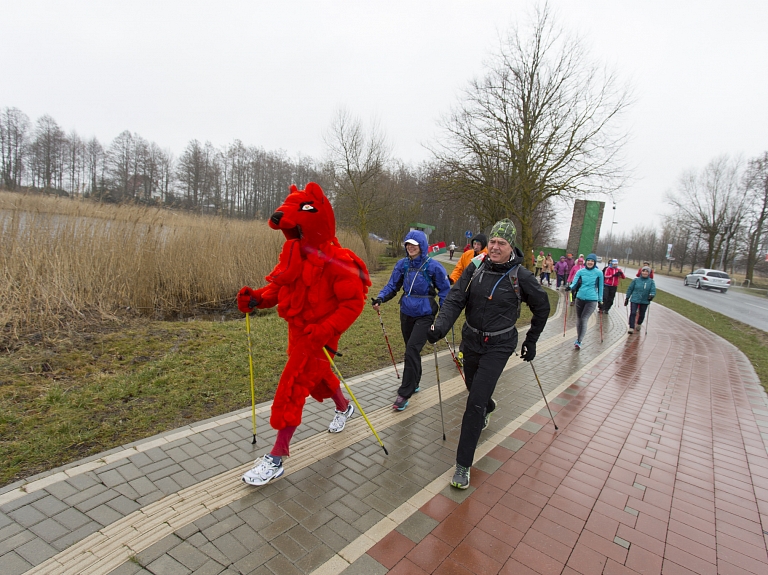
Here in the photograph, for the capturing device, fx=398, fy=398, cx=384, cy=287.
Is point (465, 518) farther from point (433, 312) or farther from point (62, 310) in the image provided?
point (62, 310)

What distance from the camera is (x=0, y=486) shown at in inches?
108

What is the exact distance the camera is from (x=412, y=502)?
2.96 m

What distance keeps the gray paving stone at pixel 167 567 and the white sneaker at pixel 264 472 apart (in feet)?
2.41

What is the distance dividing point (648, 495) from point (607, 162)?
17.5 metres

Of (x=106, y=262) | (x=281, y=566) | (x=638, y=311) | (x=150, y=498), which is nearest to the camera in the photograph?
(x=281, y=566)

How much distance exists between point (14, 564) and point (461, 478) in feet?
9.26

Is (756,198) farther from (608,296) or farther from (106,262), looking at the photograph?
(106,262)

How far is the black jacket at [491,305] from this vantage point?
3375 millimetres

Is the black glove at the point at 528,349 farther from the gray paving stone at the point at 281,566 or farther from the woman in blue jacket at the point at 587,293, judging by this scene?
the woman in blue jacket at the point at 587,293

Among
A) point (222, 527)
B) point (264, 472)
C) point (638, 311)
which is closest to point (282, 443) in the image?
point (264, 472)

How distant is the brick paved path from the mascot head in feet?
6.23

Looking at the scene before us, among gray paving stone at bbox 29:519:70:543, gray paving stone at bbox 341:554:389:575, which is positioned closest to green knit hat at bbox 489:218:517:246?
gray paving stone at bbox 341:554:389:575

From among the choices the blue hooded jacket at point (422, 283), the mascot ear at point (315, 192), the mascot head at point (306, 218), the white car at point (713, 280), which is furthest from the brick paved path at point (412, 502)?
the white car at point (713, 280)

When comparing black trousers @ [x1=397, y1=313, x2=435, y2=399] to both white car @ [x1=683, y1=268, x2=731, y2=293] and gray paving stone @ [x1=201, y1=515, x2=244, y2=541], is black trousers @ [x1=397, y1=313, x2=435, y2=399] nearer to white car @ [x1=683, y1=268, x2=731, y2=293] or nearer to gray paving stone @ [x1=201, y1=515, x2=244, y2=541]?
gray paving stone @ [x1=201, y1=515, x2=244, y2=541]
